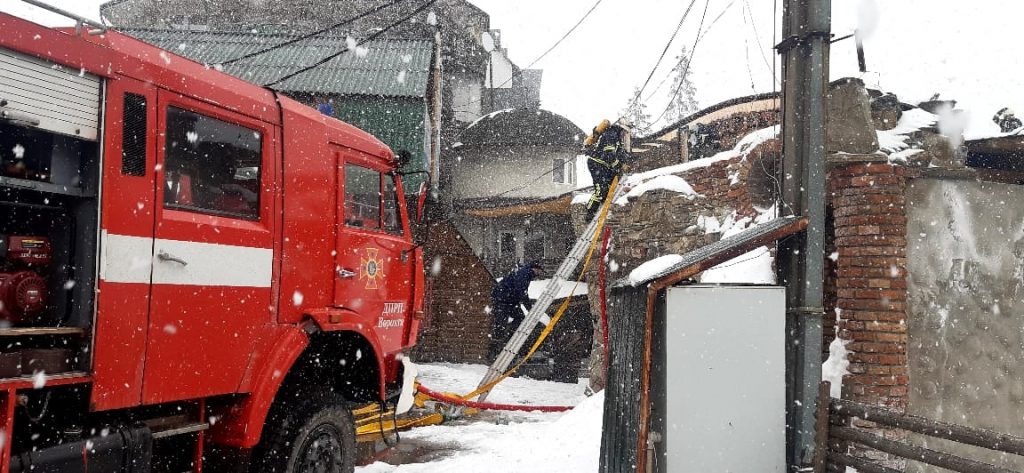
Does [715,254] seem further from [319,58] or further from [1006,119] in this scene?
[319,58]

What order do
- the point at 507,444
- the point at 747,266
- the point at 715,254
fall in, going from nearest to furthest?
1. the point at 715,254
2. the point at 747,266
3. the point at 507,444

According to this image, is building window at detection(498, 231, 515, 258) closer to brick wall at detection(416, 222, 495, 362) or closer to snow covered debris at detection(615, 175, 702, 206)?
brick wall at detection(416, 222, 495, 362)

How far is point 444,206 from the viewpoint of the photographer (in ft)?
75.5

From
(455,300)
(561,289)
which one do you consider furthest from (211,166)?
(455,300)

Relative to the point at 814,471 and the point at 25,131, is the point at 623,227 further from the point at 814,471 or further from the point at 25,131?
the point at 25,131

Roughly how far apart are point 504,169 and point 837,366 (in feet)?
71.2

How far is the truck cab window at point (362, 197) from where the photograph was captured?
5.19m

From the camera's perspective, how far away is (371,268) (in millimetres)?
5395

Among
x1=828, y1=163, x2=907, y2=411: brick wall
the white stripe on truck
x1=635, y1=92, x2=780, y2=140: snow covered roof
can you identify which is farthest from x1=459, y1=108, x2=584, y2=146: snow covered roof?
the white stripe on truck

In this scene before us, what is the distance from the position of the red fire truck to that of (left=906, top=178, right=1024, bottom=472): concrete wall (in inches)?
180

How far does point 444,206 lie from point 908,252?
1841cm

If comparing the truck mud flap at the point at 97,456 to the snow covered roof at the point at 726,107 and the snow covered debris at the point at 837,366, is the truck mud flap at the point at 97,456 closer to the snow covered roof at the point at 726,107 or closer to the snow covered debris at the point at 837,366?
the snow covered debris at the point at 837,366

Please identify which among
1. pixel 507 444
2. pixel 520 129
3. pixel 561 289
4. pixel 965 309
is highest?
pixel 520 129

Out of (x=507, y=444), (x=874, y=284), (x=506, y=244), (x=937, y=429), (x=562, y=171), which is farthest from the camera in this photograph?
(x=562, y=171)
